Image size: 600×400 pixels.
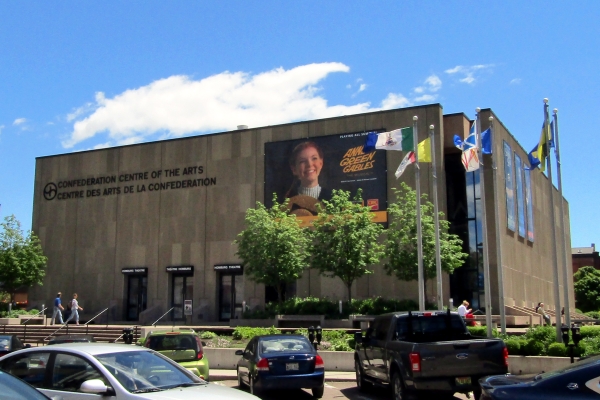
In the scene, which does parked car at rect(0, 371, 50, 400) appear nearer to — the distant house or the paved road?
the paved road

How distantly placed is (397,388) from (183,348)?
521cm

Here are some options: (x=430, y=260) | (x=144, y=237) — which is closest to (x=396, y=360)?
(x=430, y=260)

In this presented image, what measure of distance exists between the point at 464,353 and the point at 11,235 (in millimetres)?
38314

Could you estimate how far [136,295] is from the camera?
4484 centimetres

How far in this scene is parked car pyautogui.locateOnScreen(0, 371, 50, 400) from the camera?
20.6 feet

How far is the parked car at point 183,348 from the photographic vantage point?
15.0 m

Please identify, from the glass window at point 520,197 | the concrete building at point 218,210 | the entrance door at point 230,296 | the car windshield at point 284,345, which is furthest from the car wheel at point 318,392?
the glass window at point 520,197

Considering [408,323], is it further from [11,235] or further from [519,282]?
[11,235]

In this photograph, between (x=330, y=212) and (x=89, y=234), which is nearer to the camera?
(x=330, y=212)

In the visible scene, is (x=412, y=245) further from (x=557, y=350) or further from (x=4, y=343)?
(x=4, y=343)

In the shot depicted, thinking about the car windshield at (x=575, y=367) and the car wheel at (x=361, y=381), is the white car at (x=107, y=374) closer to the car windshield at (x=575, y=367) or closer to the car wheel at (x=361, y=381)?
the car windshield at (x=575, y=367)

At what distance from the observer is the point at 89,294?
45.8 m

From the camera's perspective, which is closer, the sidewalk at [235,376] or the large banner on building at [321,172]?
the sidewalk at [235,376]

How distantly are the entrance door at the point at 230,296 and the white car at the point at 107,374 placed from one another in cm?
3294
